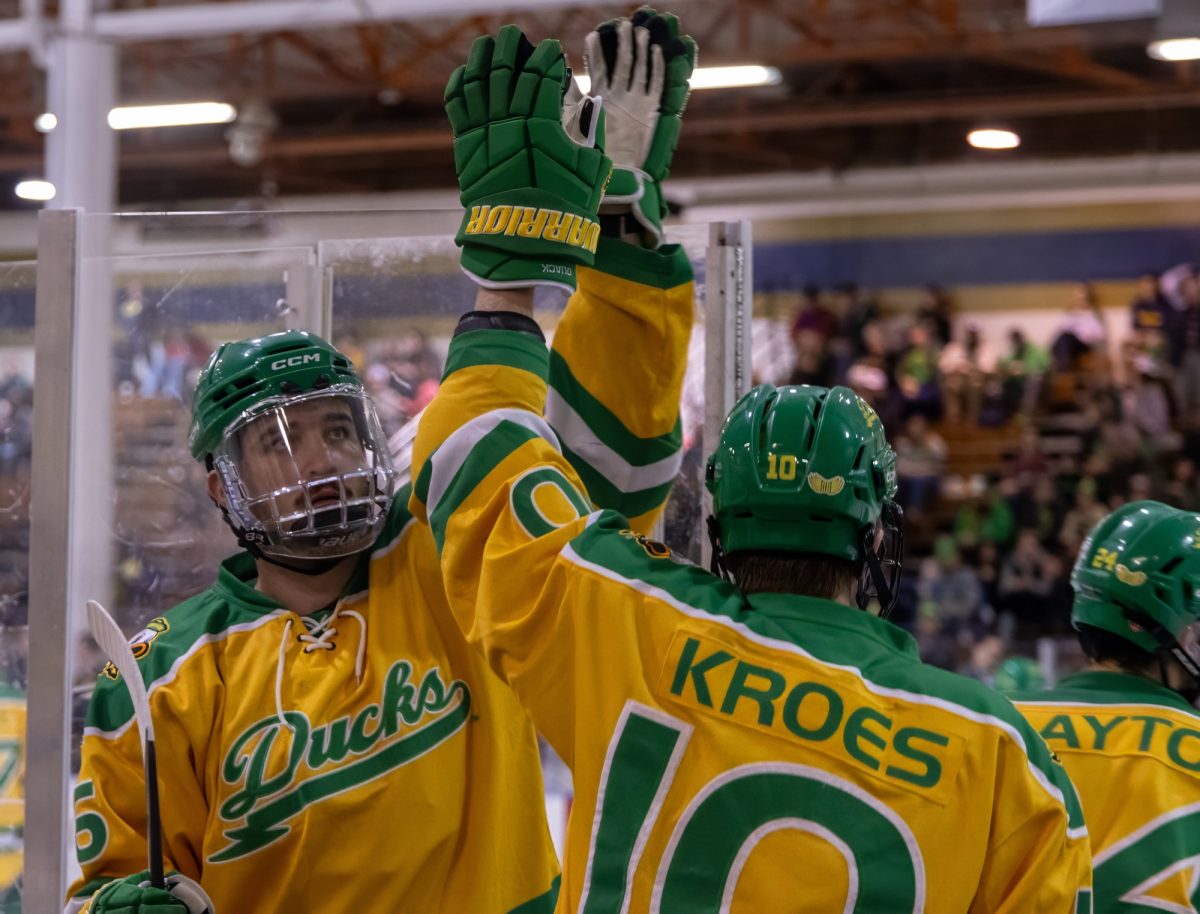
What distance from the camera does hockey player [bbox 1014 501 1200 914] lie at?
78.5 inches

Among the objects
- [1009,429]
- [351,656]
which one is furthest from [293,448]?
[1009,429]

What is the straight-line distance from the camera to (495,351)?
170 cm

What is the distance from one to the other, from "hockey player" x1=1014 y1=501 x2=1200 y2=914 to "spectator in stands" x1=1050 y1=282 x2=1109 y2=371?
10.4 metres

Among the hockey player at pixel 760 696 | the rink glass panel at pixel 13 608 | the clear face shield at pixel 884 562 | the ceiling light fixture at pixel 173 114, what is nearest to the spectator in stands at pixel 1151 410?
the ceiling light fixture at pixel 173 114

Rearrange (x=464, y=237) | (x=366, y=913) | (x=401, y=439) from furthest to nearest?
(x=401, y=439), (x=366, y=913), (x=464, y=237)

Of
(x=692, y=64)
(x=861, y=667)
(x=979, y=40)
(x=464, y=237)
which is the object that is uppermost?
(x=979, y=40)

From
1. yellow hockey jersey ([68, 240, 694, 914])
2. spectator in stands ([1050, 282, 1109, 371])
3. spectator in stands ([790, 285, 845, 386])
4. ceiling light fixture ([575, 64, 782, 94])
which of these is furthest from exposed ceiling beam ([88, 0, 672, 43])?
yellow hockey jersey ([68, 240, 694, 914])

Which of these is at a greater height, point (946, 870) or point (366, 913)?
point (946, 870)

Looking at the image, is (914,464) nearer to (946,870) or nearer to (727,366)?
(727,366)

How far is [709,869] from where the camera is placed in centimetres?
148

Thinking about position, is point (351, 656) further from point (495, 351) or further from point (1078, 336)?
point (1078, 336)

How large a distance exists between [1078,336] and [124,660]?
1144 cm

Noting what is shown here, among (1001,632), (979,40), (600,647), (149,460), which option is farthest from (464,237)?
(979,40)

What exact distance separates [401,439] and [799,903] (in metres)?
1.27
